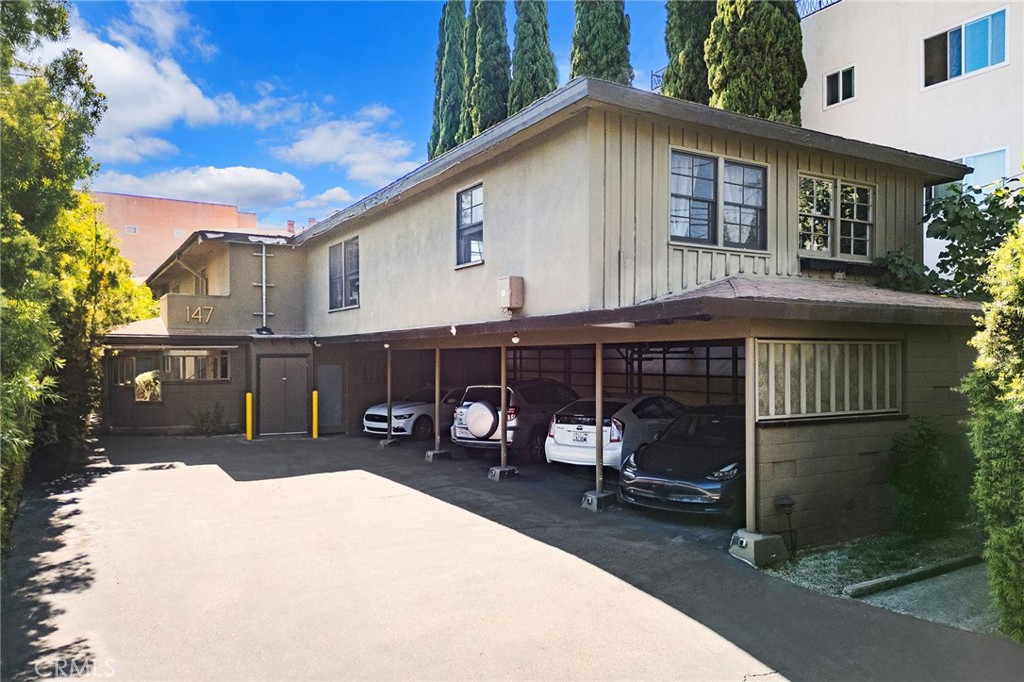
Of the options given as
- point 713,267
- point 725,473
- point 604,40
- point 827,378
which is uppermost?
point 604,40

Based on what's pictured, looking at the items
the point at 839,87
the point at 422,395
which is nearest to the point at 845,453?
the point at 422,395

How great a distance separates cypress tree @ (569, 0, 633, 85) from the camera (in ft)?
80.0

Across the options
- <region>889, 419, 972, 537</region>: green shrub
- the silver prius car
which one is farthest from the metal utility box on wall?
<region>889, 419, 972, 537</region>: green shrub

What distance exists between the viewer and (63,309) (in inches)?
439

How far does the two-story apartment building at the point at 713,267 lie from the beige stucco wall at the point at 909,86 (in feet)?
15.3

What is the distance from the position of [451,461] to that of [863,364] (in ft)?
26.2

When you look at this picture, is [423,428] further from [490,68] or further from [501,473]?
[490,68]

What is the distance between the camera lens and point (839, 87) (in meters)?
18.8

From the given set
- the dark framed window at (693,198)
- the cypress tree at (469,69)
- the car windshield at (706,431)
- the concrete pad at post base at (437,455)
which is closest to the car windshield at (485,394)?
the concrete pad at post base at (437,455)

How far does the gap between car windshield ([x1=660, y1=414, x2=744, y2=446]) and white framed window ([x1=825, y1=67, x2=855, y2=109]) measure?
1375 cm

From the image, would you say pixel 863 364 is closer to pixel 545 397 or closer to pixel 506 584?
pixel 506 584

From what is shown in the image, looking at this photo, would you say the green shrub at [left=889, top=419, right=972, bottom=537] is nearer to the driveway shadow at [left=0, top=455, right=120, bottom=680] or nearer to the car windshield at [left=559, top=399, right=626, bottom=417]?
the car windshield at [left=559, top=399, right=626, bottom=417]

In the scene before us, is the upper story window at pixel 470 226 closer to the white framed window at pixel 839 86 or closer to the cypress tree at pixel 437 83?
the white framed window at pixel 839 86

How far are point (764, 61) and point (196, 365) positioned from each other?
56.1 ft
